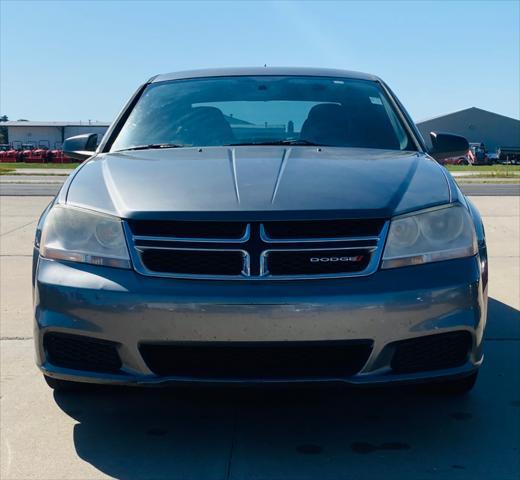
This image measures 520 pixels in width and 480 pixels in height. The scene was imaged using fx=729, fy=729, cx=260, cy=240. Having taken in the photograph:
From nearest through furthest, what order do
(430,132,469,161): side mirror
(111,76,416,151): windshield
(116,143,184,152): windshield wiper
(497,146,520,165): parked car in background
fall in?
(116,143,184,152): windshield wiper → (111,76,416,151): windshield → (430,132,469,161): side mirror → (497,146,520,165): parked car in background

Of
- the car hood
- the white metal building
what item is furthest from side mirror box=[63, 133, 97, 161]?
the white metal building

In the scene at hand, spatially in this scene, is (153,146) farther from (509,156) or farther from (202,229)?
(509,156)

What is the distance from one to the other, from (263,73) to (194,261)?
84.9 inches

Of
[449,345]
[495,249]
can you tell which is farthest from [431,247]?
[495,249]

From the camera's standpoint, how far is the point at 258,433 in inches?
117

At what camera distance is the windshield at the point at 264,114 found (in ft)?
12.3

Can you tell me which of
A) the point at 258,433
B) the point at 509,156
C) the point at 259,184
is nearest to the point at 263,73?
the point at 259,184

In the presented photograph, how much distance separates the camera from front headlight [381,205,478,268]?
262cm

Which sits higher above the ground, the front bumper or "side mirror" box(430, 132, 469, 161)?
"side mirror" box(430, 132, 469, 161)

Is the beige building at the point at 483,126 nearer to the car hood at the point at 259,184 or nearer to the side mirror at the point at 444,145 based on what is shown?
the side mirror at the point at 444,145

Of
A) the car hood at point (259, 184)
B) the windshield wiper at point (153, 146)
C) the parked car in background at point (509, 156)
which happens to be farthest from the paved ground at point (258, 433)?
the parked car in background at point (509, 156)

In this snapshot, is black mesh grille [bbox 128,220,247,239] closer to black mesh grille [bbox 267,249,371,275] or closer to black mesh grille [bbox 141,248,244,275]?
black mesh grille [bbox 141,248,244,275]

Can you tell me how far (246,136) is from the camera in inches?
150

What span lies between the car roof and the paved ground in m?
1.86
